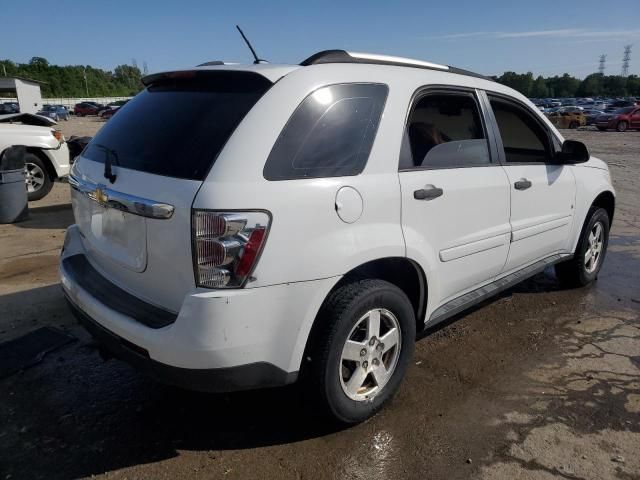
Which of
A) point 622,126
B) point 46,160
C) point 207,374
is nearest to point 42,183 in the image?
point 46,160

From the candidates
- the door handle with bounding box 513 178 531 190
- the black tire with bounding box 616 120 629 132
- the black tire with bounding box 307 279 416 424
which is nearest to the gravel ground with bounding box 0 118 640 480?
the black tire with bounding box 307 279 416 424

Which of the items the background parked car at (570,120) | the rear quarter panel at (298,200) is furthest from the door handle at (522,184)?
the background parked car at (570,120)

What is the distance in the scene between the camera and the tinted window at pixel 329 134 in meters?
2.34

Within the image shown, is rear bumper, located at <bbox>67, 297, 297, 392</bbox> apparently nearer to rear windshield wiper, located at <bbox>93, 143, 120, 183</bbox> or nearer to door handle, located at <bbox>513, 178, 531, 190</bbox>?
rear windshield wiper, located at <bbox>93, 143, 120, 183</bbox>

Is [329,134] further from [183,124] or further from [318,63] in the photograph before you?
[183,124]

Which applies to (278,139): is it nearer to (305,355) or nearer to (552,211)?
(305,355)

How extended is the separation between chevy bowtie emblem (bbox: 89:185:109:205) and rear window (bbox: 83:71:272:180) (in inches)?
5.8

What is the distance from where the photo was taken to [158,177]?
234cm

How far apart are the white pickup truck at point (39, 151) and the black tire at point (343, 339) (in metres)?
7.80

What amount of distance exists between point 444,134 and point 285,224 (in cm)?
163

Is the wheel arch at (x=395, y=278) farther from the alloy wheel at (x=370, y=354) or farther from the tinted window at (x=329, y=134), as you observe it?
the tinted window at (x=329, y=134)

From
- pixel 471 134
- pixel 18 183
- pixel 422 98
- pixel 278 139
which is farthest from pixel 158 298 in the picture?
pixel 18 183

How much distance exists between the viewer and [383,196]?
2.61 meters

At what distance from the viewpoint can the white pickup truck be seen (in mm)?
8407
